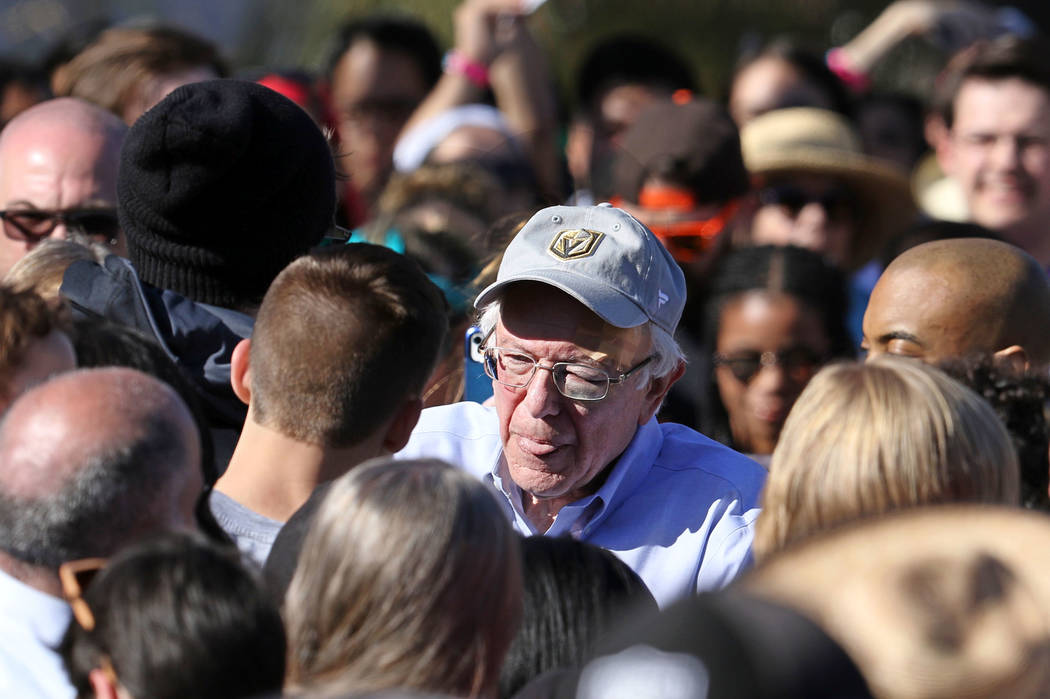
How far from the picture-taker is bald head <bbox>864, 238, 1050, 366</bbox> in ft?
11.5

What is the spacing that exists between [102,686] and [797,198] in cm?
472

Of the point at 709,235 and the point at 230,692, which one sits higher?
the point at 230,692

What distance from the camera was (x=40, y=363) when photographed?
9.16 feet

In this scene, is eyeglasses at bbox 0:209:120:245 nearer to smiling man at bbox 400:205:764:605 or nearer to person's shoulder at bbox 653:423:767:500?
smiling man at bbox 400:205:764:605

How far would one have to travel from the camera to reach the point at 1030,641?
1.39 meters

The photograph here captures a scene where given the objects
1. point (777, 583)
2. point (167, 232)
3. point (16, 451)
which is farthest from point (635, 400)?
point (777, 583)

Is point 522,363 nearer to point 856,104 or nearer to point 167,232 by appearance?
point 167,232

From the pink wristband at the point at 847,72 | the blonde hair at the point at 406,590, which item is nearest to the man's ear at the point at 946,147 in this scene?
the pink wristband at the point at 847,72

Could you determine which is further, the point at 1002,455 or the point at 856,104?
the point at 856,104

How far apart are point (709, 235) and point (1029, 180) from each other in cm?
141

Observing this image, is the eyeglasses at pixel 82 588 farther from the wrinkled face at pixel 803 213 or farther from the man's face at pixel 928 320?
the wrinkled face at pixel 803 213

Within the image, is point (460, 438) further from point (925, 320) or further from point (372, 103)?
point (372, 103)

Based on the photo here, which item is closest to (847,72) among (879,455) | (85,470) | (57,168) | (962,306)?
(962,306)

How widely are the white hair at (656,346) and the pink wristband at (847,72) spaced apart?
4.78m
